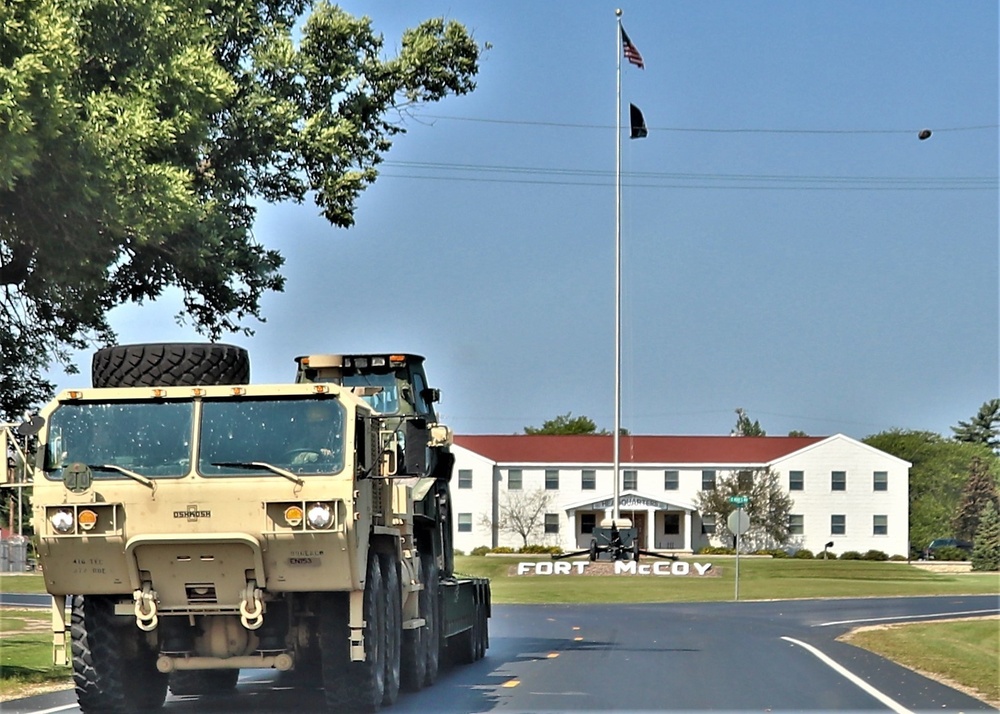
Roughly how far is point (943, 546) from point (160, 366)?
8949 cm

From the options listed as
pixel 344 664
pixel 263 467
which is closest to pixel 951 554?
pixel 344 664

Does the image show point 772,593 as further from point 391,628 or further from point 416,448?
point 416,448

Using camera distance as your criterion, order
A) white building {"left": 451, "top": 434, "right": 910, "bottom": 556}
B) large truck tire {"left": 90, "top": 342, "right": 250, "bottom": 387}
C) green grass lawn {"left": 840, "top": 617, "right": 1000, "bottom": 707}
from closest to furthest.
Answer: large truck tire {"left": 90, "top": 342, "right": 250, "bottom": 387} < green grass lawn {"left": 840, "top": 617, "right": 1000, "bottom": 707} < white building {"left": 451, "top": 434, "right": 910, "bottom": 556}

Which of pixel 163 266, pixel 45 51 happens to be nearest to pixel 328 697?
pixel 45 51

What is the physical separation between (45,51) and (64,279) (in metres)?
4.64

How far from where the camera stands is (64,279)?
72.8 feet

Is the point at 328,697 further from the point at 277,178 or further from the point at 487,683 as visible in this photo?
the point at 277,178

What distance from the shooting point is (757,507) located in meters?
94.4

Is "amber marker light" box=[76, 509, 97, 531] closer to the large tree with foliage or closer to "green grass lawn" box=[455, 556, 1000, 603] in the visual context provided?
the large tree with foliage

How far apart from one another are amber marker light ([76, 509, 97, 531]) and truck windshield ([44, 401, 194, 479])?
1.13 ft

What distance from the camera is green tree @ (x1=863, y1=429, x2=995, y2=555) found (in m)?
112

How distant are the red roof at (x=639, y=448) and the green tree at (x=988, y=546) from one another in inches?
543

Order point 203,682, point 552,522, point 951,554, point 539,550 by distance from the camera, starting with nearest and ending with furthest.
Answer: point 203,682, point 951,554, point 539,550, point 552,522

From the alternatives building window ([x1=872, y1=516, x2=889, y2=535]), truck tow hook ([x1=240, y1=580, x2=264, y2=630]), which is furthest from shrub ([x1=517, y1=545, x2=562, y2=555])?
truck tow hook ([x1=240, y1=580, x2=264, y2=630])
